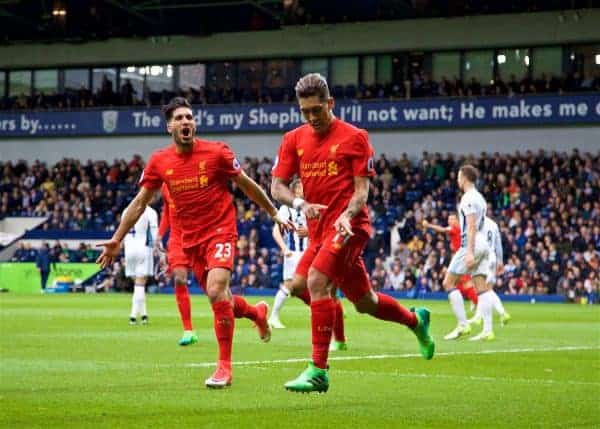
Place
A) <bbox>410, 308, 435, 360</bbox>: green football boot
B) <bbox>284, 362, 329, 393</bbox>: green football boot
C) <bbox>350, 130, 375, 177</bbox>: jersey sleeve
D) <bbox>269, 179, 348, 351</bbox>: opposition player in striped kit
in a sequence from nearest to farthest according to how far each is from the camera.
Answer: <bbox>284, 362, 329, 393</bbox>: green football boot
<bbox>350, 130, 375, 177</bbox>: jersey sleeve
<bbox>410, 308, 435, 360</bbox>: green football boot
<bbox>269, 179, 348, 351</bbox>: opposition player in striped kit

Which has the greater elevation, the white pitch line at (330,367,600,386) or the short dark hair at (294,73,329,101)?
the short dark hair at (294,73,329,101)

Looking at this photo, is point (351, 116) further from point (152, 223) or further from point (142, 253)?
point (142, 253)

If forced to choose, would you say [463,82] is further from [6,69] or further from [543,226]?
[6,69]

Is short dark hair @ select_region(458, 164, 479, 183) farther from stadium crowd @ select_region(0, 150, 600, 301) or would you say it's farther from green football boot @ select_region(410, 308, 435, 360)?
stadium crowd @ select_region(0, 150, 600, 301)

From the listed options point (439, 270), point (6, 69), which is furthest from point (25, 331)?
point (6, 69)

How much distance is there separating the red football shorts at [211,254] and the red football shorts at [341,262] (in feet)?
2.94

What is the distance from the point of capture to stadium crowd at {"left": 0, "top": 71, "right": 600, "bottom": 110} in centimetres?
4491

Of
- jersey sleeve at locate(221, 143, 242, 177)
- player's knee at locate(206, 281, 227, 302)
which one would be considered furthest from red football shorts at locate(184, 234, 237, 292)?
jersey sleeve at locate(221, 143, 242, 177)

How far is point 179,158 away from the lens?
1073 cm

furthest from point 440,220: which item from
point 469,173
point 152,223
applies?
point 469,173

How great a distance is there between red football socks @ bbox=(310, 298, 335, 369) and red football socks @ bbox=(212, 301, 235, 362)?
1156mm

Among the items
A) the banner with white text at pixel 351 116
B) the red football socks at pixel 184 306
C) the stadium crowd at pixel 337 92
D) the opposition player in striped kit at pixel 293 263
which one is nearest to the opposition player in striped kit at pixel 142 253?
the opposition player in striped kit at pixel 293 263

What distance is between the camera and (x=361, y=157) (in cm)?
950

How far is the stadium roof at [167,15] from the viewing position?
161ft
